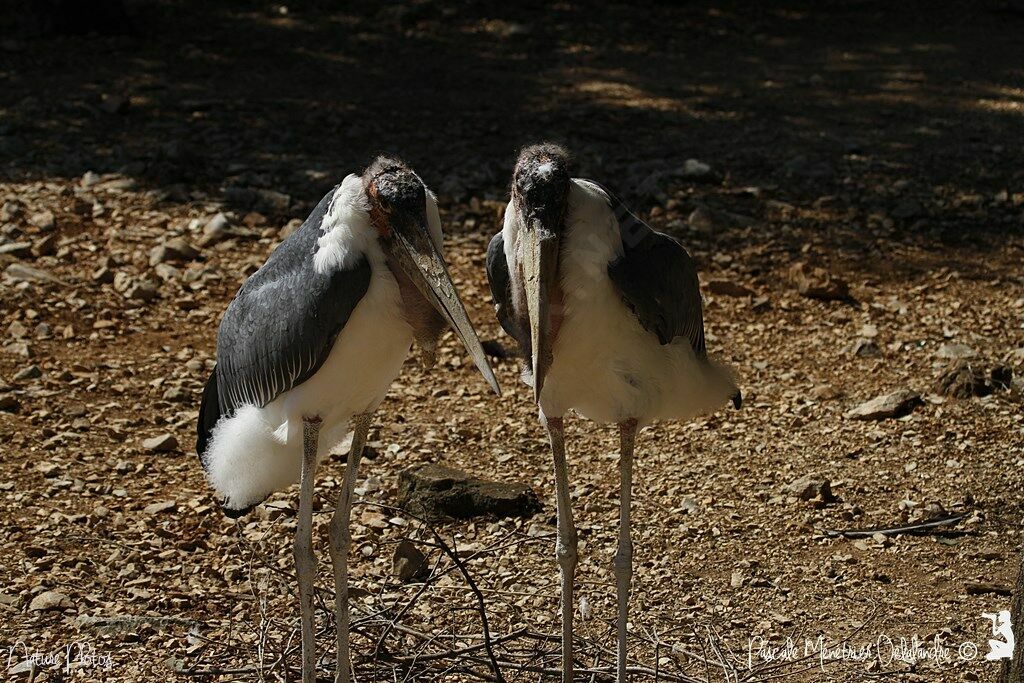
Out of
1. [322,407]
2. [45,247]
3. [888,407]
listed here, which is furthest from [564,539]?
[45,247]

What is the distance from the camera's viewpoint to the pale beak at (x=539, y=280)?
9.73 ft

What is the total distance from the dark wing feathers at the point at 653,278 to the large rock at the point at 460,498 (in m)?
1.13

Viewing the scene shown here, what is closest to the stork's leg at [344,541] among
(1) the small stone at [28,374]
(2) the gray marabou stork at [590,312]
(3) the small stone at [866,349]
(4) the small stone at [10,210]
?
(2) the gray marabou stork at [590,312]

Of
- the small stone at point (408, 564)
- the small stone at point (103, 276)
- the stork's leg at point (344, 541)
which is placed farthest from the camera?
the small stone at point (103, 276)

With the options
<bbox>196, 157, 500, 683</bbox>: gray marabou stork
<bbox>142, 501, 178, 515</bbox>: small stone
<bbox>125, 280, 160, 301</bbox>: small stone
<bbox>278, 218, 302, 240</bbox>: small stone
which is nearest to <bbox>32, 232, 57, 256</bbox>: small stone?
<bbox>125, 280, 160, 301</bbox>: small stone

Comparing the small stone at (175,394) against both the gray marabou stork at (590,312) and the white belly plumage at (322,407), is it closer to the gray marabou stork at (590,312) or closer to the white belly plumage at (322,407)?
the white belly plumage at (322,407)

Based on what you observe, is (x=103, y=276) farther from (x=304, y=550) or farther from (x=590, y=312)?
(x=590, y=312)

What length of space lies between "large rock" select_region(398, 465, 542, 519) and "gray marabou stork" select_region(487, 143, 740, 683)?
2.55ft

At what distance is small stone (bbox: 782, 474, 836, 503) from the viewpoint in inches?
170

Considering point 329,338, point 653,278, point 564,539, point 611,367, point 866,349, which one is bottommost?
point 866,349

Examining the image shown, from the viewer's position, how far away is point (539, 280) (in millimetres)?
2961

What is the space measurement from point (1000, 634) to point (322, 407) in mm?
1994

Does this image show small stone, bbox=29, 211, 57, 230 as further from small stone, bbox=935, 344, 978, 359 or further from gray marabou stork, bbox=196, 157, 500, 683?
small stone, bbox=935, 344, 978, 359

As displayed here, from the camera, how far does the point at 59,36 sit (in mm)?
9953
